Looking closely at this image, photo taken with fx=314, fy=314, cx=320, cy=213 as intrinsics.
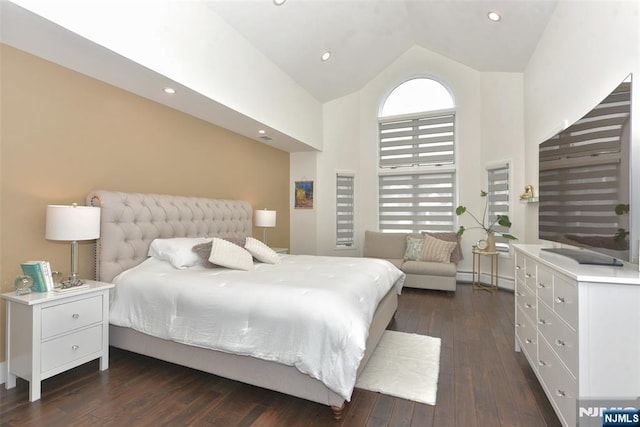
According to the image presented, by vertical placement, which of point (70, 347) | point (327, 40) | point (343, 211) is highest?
point (327, 40)

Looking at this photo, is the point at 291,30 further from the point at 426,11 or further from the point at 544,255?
the point at 544,255

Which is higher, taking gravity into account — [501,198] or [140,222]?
[501,198]

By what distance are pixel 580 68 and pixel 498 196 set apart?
8.34ft

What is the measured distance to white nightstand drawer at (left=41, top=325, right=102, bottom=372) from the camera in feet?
6.81

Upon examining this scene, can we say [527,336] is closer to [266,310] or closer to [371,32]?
[266,310]

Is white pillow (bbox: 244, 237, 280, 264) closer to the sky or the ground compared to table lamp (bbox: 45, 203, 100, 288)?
closer to the ground

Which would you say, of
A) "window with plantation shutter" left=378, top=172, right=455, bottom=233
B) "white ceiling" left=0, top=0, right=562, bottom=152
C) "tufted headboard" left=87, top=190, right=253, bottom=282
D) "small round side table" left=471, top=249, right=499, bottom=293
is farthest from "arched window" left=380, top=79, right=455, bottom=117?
"tufted headboard" left=87, top=190, right=253, bottom=282

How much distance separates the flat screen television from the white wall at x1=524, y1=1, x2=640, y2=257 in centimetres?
7

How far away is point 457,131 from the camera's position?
546 cm

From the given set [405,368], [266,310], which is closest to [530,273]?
[405,368]

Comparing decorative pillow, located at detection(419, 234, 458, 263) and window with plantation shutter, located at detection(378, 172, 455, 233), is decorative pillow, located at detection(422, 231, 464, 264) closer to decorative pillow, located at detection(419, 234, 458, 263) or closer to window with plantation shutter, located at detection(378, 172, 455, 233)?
decorative pillow, located at detection(419, 234, 458, 263)

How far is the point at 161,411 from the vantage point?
192 cm

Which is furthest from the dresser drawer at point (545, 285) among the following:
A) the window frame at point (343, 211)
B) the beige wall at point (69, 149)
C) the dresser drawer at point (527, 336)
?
the window frame at point (343, 211)

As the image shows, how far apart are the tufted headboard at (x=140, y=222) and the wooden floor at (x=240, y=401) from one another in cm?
83
